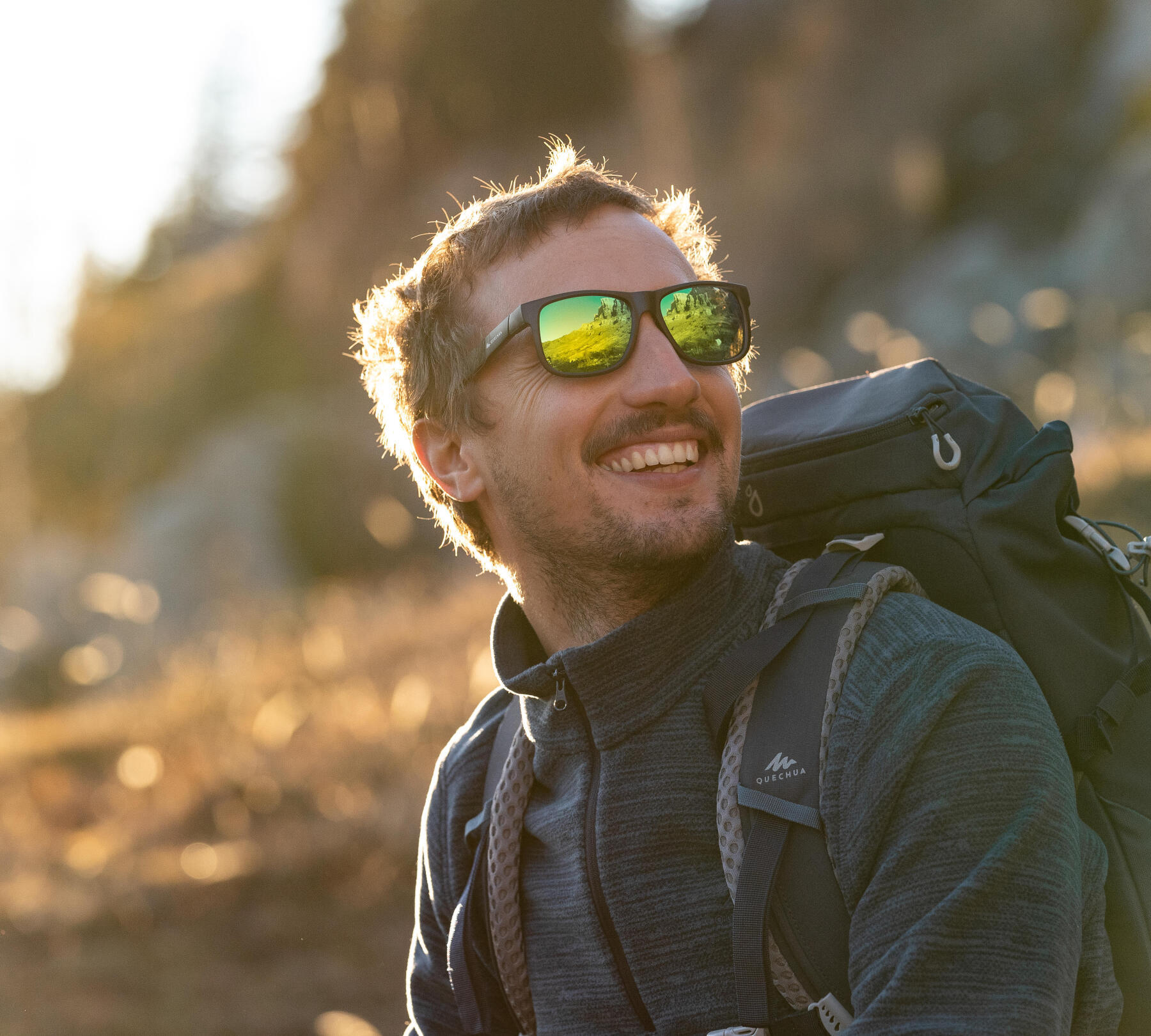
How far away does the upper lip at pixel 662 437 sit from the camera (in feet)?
7.86

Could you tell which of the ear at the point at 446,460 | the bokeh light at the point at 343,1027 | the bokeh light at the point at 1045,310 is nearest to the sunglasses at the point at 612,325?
the ear at the point at 446,460

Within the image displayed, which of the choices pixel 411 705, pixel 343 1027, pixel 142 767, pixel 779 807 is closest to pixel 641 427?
pixel 779 807

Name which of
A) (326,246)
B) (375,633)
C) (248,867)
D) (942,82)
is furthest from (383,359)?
(326,246)

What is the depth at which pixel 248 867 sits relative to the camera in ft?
20.9

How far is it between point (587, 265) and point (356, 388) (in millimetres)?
16167

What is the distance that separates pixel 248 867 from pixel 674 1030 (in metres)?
4.85

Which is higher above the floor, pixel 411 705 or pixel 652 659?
pixel 411 705

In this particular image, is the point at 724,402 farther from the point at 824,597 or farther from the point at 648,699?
the point at 648,699

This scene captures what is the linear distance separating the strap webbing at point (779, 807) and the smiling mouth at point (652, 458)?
2.42 feet

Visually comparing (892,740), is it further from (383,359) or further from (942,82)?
(942,82)

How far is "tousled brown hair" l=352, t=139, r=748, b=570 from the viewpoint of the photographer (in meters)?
2.68

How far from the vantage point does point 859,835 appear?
1.82m

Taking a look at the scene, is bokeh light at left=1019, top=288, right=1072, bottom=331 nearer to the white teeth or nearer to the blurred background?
the blurred background

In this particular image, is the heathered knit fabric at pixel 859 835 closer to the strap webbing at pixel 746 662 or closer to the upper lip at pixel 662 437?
the strap webbing at pixel 746 662
